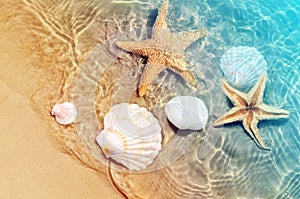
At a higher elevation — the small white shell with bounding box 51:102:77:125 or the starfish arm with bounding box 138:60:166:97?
the starfish arm with bounding box 138:60:166:97

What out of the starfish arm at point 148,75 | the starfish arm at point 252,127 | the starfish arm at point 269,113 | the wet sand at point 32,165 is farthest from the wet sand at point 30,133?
the starfish arm at point 269,113

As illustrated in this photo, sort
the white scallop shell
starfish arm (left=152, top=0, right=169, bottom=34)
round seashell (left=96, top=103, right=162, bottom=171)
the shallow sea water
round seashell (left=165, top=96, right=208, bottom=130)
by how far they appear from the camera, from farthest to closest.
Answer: the white scallop shell
starfish arm (left=152, top=0, right=169, bottom=34)
round seashell (left=165, top=96, right=208, bottom=130)
the shallow sea water
round seashell (left=96, top=103, right=162, bottom=171)

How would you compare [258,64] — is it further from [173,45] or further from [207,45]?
[173,45]

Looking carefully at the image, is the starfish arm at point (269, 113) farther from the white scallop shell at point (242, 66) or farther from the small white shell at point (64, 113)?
the small white shell at point (64, 113)

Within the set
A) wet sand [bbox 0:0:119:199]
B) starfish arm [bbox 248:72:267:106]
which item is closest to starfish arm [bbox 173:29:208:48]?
starfish arm [bbox 248:72:267:106]

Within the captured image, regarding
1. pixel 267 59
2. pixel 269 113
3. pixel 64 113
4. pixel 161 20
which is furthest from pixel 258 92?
pixel 64 113

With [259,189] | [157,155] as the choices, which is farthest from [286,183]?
[157,155]

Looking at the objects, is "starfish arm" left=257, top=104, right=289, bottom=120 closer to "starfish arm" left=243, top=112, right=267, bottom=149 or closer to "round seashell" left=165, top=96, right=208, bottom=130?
"starfish arm" left=243, top=112, right=267, bottom=149
